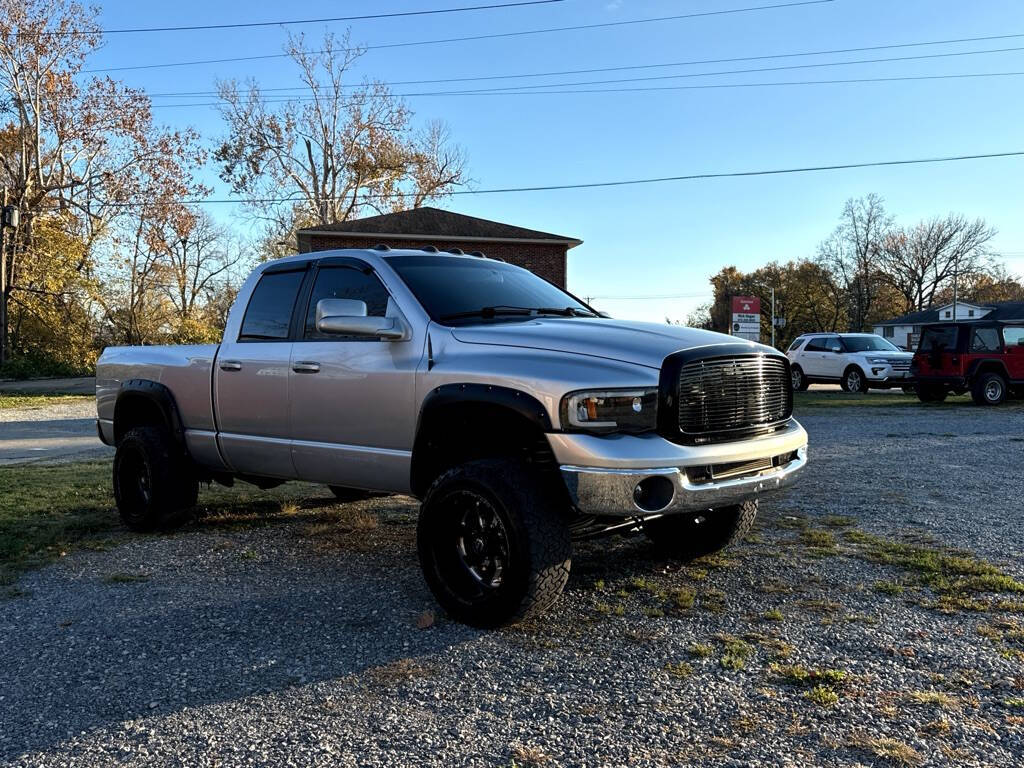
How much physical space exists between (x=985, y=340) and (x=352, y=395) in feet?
61.1

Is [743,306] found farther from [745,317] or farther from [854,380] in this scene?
[854,380]

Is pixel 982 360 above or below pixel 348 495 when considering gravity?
above

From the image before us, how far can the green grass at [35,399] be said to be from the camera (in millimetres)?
22734

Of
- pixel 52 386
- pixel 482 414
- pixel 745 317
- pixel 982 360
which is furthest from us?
pixel 52 386

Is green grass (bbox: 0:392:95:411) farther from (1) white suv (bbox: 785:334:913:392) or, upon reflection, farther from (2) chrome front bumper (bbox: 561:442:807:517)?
(2) chrome front bumper (bbox: 561:442:807:517)

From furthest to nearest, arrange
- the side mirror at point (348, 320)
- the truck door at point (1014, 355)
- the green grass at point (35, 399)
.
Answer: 1. the green grass at point (35, 399)
2. the truck door at point (1014, 355)
3. the side mirror at point (348, 320)

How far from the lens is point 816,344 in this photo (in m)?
26.0

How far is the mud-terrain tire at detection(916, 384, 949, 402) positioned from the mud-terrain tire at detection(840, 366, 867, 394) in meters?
4.06

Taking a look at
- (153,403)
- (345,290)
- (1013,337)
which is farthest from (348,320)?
(1013,337)

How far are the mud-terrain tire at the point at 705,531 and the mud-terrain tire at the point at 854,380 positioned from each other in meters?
21.0

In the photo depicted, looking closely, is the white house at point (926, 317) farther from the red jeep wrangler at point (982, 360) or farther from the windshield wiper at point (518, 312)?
the windshield wiper at point (518, 312)

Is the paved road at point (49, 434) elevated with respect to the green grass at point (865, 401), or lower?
elevated

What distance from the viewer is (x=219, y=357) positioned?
6.06 m

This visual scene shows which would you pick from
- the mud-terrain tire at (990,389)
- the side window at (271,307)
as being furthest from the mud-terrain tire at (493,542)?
the mud-terrain tire at (990,389)
